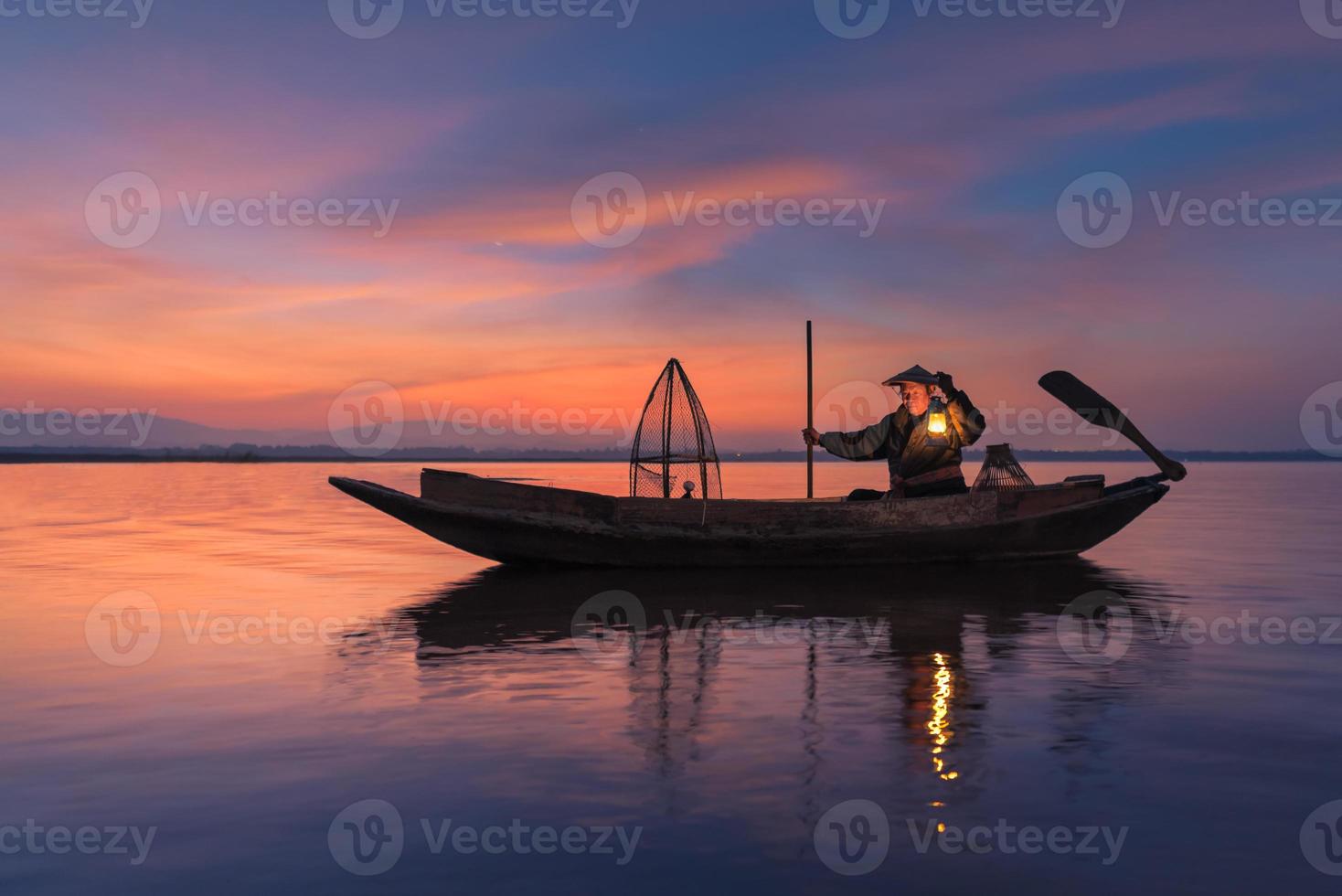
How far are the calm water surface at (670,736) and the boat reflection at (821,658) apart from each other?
5cm

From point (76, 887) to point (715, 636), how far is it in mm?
7625

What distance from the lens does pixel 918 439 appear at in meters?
17.7

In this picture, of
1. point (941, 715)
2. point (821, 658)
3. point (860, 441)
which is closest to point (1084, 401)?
point (860, 441)

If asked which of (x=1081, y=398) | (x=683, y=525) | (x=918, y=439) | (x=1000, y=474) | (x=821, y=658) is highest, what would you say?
(x=1081, y=398)

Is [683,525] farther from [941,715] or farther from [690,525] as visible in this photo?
[941,715]

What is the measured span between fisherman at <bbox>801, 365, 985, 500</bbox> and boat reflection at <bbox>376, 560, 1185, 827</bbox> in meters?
1.58

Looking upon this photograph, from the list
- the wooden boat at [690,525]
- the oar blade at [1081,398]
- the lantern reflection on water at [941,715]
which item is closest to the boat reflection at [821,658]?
the lantern reflection on water at [941,715]

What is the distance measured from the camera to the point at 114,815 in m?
5.97

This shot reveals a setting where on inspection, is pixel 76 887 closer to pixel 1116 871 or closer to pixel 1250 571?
pixel 1116 871

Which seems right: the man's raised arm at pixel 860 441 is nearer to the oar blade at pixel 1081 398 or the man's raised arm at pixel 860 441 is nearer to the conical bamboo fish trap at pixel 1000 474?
the conical bamboo fish trap at pixel 1000 474

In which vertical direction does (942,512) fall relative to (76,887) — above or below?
above

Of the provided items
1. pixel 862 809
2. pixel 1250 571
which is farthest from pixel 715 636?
pixel 1250 571

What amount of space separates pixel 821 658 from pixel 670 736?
10.9ft

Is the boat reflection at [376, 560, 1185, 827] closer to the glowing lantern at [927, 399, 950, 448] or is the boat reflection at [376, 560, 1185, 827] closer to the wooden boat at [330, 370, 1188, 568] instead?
the wooden boat at [330, 370, 1188, 568]
